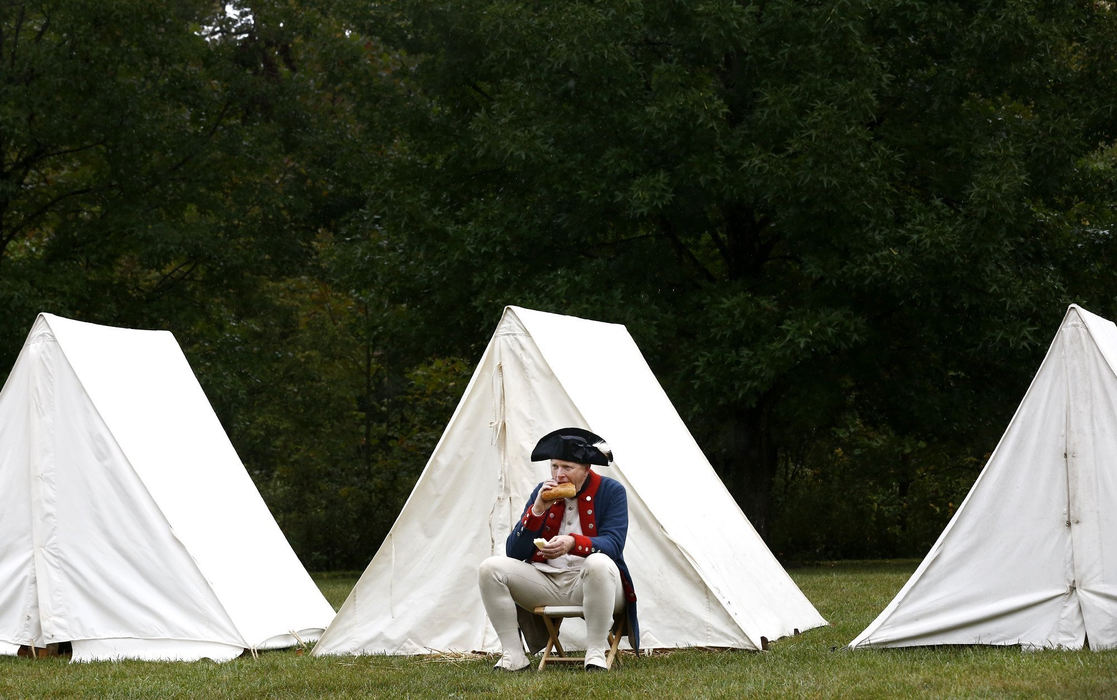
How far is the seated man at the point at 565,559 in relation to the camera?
6820 mm

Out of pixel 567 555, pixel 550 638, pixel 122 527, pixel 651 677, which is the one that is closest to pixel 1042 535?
pixel 651 677

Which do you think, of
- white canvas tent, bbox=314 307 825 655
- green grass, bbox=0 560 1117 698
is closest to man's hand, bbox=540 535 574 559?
green grass, bbox=0 560 1117 698

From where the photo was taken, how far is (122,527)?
857 cm

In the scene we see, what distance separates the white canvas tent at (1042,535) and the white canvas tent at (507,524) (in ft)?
3.47

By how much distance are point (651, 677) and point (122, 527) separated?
3.75 meters

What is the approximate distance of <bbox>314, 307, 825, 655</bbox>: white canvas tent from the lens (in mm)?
7766

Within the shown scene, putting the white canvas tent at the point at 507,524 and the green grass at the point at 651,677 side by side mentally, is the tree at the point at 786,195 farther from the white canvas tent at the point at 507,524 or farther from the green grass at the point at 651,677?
the green grass at the point at 651,677

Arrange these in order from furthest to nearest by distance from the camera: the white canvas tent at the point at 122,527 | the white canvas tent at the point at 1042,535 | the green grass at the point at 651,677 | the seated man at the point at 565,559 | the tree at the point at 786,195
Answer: the tree at the point at 786,195, the white canvas tent at the point at 122,527, the white canvas tent at the point at 1042,535, the seated man at the point at 565,559, the green grass at the point at 651,677

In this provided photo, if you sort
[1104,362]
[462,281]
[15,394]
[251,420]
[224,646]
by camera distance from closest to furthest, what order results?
[1104,362], [224,646], [15,394], [462,281], [251,420]

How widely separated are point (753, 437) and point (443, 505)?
32.1ft

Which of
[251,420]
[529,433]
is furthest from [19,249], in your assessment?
[529,433]

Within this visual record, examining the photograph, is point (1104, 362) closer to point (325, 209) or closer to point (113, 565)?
point (113, 565)

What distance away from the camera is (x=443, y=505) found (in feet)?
27.1

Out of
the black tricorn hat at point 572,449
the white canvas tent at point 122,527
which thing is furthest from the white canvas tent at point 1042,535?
the white canvas tent at point 122,527
